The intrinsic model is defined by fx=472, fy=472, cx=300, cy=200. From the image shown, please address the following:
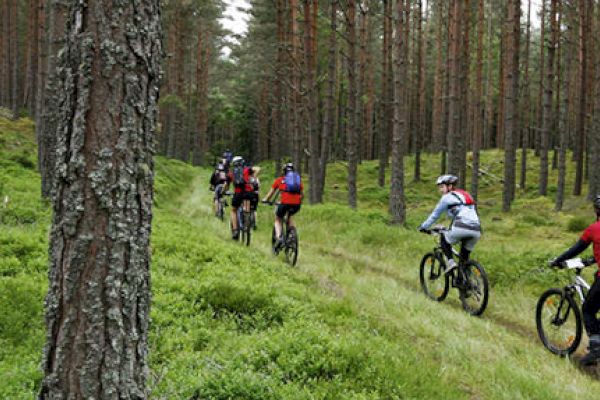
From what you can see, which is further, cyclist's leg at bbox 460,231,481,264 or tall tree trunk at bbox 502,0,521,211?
tall tree trunk at bbox 502,0,521,211

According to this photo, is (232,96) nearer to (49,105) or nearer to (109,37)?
(49,105)

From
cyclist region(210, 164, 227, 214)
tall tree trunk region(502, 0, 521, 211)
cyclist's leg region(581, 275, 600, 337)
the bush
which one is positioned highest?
tall tree trunk region(502, 0, 521, 211)

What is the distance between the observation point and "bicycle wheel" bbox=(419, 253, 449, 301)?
9.12 metres

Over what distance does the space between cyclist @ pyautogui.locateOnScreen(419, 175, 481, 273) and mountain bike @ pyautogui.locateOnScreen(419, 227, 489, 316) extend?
21 cm

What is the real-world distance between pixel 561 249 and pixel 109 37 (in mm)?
11523

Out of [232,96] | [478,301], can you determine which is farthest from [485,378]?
[232,96]

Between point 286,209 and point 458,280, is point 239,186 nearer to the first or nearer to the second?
point 286,209

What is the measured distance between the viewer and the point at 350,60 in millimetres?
18859

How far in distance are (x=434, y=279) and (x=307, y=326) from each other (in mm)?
4771

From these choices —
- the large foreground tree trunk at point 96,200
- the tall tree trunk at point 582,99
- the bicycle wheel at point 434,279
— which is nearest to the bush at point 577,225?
the bicycle wheel at point 434,279

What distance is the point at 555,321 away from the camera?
6.88 metres

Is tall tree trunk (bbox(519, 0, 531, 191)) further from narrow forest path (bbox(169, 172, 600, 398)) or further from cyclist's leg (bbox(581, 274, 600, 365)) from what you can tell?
cyclist's leg (bbox(581, 274, 600, 365))

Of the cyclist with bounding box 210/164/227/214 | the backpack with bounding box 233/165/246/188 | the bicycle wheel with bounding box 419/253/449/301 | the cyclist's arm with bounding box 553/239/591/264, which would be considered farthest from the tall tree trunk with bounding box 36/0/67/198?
the cyclist's arm with bounding box 553/239/591/264

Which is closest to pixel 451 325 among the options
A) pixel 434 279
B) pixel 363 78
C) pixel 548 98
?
pixel 434 279
